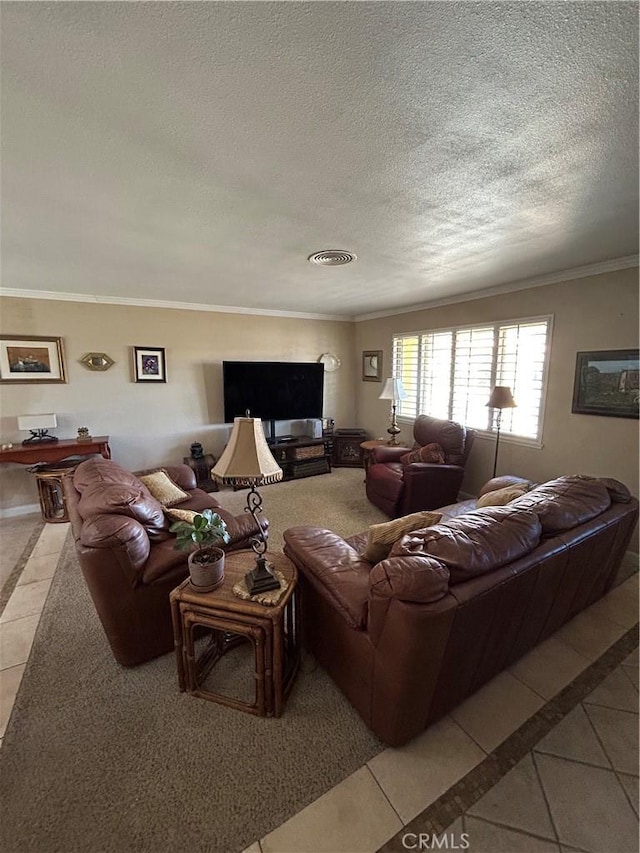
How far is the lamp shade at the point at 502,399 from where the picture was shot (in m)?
3.38

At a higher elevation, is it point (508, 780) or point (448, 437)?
point (448, 437)

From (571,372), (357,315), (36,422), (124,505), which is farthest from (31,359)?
(571,372)

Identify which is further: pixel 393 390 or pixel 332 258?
pixel 393 390

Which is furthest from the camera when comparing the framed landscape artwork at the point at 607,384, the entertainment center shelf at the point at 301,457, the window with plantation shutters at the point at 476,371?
the entertainment center shelf at the point at 301,457

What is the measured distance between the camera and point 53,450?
3.63m

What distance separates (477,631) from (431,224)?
219 cm

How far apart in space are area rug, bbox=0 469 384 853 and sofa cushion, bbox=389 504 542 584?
0.91 metres

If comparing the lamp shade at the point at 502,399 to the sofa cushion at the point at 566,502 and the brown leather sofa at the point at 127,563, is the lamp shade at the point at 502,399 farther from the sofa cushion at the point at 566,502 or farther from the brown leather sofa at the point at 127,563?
the brown leather sofa at the point at 127,563

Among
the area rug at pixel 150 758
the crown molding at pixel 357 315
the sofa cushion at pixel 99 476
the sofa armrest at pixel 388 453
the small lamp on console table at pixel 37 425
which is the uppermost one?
the crown molding at pixel 357 315

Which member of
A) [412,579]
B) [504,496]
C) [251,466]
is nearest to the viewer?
[412,579]

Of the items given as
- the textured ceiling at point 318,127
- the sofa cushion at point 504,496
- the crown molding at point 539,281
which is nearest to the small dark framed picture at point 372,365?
the crown molding at point 539,281

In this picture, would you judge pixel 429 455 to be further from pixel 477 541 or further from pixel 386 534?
pixel 477 541

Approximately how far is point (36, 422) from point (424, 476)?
422 cm

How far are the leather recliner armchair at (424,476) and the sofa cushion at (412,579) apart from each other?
7.78 feet
